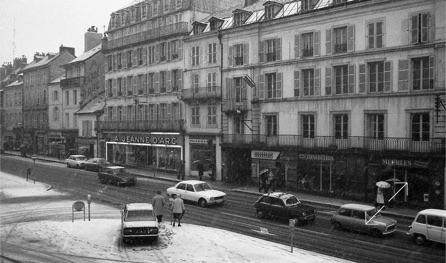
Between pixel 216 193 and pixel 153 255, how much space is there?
11069 mm

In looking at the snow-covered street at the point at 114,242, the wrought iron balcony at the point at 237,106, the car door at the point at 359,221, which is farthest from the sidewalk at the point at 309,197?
the snow-covered street at the point at 114,242

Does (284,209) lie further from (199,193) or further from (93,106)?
(93,106)

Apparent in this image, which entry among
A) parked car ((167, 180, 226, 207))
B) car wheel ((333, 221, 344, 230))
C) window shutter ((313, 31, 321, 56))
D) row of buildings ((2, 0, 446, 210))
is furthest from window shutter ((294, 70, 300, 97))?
car wheel ((333, 221, 344, 230))

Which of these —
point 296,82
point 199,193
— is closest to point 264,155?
point 296,82

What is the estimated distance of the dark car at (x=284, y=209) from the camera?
22219mm

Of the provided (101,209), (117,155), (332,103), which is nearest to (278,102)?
(332,103)

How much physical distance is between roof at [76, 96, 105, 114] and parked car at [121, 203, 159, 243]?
132ft

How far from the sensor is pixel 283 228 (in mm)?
21688

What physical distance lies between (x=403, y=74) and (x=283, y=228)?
13598mm

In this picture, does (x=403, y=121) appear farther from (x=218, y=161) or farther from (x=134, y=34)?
(x=134, y=34)

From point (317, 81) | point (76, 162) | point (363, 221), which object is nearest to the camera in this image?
point (363, 221)

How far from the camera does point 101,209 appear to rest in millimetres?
25453

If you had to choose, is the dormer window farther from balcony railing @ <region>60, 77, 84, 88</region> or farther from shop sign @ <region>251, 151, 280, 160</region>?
balcony railing @ <region>60, 77, 84, 88</region>

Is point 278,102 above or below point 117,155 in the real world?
above
